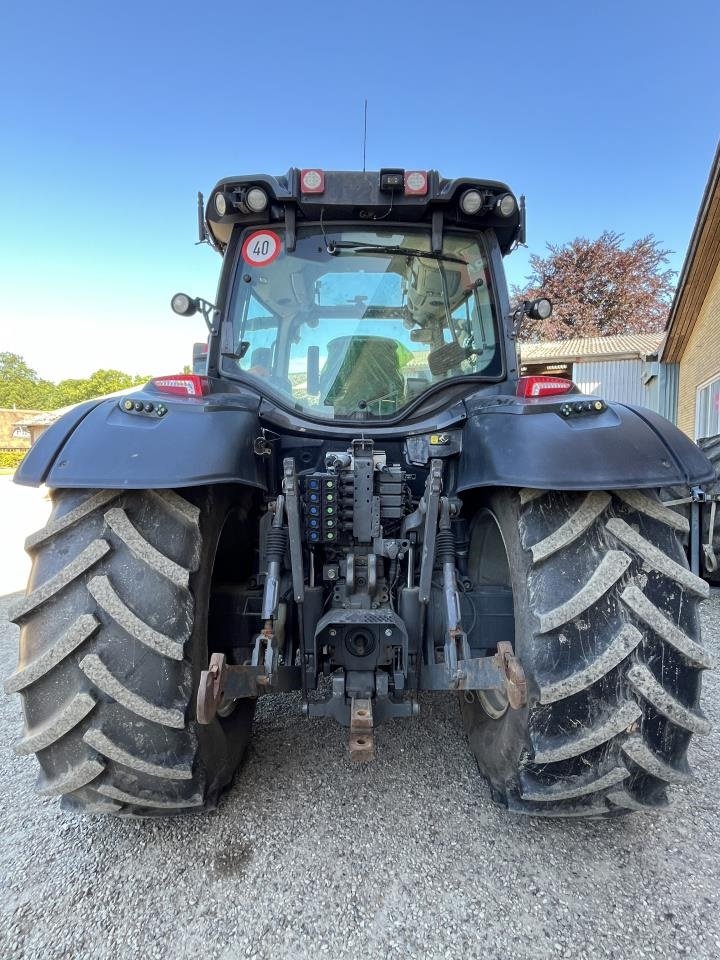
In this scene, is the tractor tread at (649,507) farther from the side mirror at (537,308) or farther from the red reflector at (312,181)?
the red reflector at (312,181)

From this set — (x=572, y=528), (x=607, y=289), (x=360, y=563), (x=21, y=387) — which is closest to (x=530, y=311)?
(x=572, y=528)

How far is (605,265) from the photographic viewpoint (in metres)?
28.0

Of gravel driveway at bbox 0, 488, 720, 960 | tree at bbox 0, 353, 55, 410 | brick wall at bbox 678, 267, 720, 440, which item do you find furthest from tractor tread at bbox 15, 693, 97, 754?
tree at bbox 0, 353, 55, 410

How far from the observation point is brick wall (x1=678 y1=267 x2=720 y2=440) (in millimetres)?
12305

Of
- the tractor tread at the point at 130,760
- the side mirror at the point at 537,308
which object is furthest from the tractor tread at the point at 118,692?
the side mirror at the point at 537,308

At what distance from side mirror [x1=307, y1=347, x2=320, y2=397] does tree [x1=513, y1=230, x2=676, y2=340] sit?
2772 centimetres

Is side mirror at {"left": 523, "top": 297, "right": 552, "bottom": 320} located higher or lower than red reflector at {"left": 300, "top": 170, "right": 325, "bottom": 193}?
lower

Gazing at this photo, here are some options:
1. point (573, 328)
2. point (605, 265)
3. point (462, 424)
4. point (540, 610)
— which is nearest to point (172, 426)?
point (462, 424)

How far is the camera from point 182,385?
1.93m

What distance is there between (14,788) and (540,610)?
224 centimetres

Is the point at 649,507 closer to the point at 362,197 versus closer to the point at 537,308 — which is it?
the point at 537,308

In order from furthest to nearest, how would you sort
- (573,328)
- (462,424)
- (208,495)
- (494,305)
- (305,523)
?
(573,328)
(494,305)
(462,424)
(305,523)
(208,495)

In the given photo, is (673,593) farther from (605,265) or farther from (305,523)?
(605,265)

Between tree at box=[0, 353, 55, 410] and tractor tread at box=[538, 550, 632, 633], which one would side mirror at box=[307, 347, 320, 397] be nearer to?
tractor tread at box=[538, 550, 632, 633]
